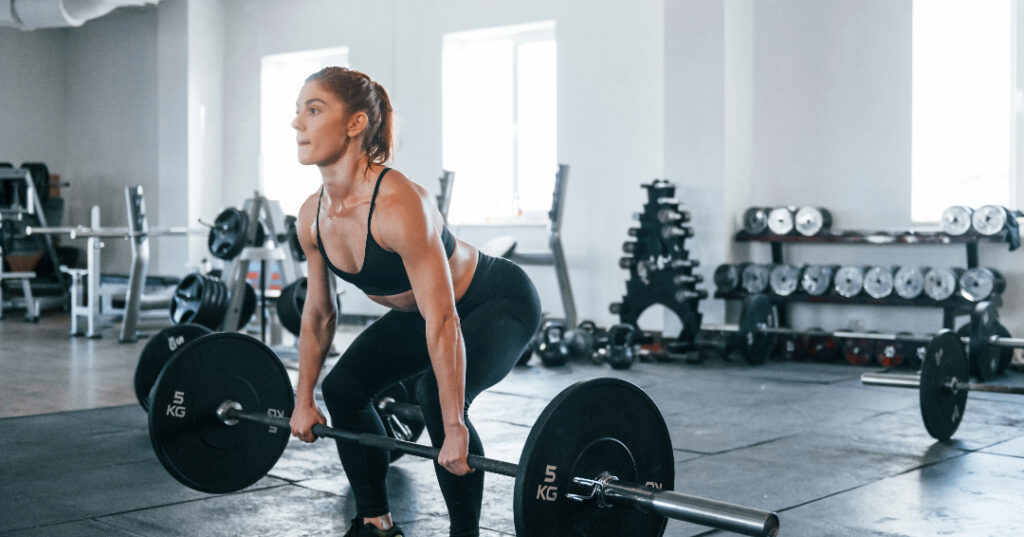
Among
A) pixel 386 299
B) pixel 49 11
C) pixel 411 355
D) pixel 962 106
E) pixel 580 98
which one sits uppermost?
pixel 49 11

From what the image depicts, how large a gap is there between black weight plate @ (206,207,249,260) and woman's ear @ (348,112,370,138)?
13.3 ft

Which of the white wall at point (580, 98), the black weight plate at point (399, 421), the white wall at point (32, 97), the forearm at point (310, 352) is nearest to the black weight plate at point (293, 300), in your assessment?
the white wall at point (580, 98)

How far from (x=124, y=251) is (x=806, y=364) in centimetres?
680

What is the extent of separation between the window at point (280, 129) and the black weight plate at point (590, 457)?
293 inches

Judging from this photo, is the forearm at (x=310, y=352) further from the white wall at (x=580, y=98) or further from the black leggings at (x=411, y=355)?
the white wall at (x=580, y=98)

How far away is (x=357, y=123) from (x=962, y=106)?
491cm

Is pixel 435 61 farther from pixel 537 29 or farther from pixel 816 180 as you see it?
pixel 816 180

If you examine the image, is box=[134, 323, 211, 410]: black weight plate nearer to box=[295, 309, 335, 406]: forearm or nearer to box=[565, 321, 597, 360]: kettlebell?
box=[295, 309, 335, 406]: forearm

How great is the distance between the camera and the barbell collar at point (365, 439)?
1739 mm

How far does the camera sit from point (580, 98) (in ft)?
22.9

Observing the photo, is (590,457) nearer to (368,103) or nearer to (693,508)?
(693,508)

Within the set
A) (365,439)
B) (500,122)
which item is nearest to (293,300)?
(500,122)

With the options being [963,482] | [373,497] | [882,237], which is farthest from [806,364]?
[373,497]

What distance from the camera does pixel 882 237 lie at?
561cm
